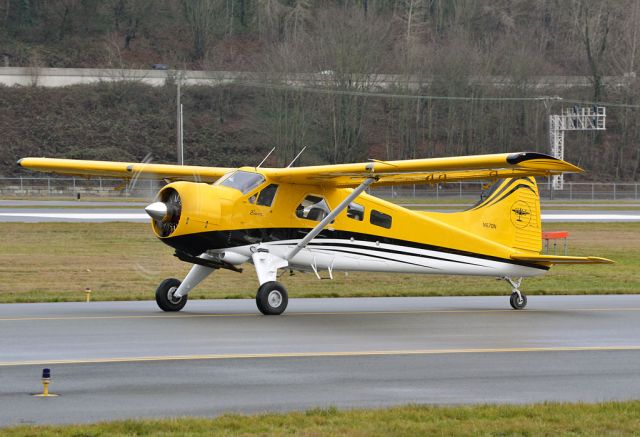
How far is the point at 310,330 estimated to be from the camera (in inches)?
643

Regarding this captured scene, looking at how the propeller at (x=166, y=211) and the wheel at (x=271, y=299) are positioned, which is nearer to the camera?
the propeller at (x=166, y=211)

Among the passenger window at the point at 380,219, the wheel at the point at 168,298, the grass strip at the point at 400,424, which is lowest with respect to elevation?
the grass strip at the point at 400,424

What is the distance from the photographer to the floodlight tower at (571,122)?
264 feet

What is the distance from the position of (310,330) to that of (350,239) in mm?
3015

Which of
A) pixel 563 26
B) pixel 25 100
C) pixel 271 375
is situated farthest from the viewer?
pixel 563 26

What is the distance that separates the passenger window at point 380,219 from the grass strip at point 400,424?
29.2ft

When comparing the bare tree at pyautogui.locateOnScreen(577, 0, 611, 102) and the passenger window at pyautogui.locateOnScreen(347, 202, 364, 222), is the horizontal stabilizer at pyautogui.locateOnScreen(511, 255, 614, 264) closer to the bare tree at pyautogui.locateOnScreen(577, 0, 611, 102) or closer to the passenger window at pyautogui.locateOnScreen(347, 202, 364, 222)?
the passenger window at pyautogui.locateOnScreen(347, 202, 364, 222)

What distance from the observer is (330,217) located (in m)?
18.0

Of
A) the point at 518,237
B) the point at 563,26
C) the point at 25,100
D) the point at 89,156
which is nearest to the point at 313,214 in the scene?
the point at 518,237

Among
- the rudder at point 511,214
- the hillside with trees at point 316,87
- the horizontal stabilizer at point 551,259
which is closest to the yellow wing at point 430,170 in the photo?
the rudder at point 511,214

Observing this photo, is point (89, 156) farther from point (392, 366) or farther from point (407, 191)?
point (392, 366)

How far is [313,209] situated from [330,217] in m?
0.82

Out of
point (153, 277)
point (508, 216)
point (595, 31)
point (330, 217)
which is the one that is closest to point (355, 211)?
point (330, 217)

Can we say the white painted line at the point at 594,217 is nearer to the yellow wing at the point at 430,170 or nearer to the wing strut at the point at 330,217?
the yellow wing at the point at 430,170
